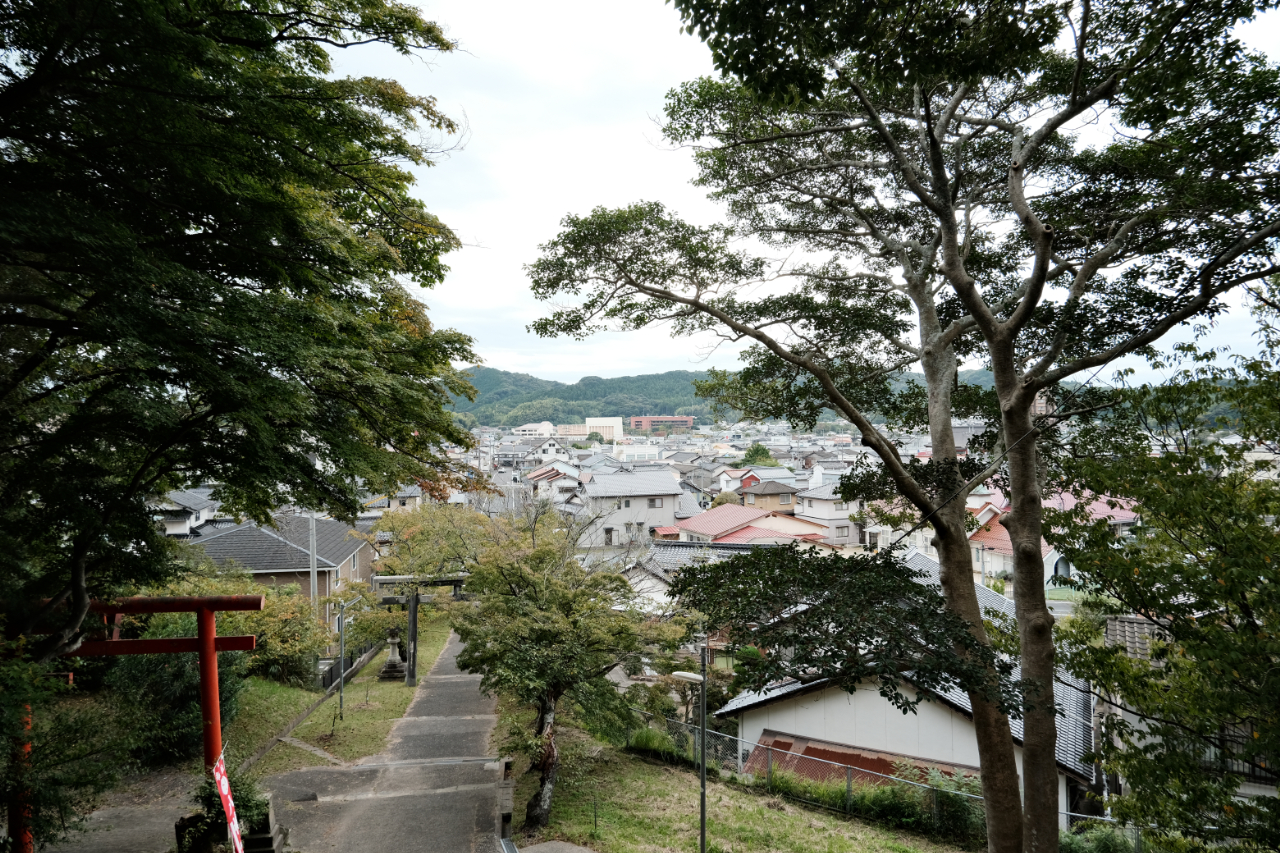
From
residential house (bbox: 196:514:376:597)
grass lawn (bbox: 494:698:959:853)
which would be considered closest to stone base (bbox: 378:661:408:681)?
residential house (bbox: 196:514:376:597)

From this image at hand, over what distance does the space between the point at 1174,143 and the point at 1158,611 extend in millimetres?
4377

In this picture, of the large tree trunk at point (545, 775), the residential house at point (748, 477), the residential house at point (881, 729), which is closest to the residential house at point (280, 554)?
the large tree trunk at point (545, 775)

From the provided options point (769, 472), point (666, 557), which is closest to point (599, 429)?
point (769, 472)

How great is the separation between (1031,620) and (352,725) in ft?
46.1

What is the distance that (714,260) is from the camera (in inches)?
336

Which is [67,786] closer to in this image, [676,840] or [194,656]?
[194,656]

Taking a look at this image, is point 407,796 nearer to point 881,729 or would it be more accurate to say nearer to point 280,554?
point 881,729

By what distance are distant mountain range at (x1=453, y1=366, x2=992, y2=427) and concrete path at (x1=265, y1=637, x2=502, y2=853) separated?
410ft

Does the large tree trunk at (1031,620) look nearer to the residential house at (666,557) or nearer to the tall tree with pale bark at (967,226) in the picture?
the tall tree with pale bark at (967,226)

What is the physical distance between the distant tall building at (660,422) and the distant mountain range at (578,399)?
13.4ft

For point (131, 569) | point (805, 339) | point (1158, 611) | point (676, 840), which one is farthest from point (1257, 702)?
point (131, 569)

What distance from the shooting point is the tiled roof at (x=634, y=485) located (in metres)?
39.9

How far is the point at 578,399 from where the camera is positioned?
162125 mm

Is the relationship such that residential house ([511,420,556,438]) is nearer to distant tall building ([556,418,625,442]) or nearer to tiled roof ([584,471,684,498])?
distant tall building ([556,418,625,442])
